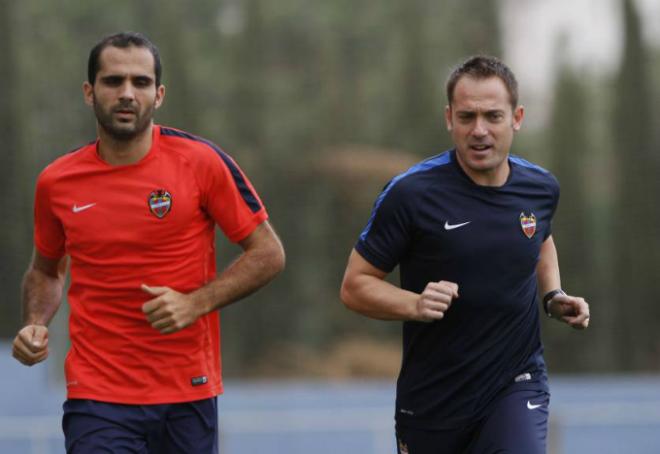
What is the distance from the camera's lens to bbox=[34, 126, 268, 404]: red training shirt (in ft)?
15.2

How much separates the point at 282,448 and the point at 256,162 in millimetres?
4741

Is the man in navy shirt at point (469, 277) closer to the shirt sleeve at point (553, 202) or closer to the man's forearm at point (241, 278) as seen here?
the shirt sleeve at point (553, 202)

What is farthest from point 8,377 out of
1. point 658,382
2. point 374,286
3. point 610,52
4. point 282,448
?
point 374,286

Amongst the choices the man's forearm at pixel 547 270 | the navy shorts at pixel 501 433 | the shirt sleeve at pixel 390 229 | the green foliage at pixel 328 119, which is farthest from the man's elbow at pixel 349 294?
the green foliage at pixel 328 119

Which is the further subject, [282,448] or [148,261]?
[282,448]

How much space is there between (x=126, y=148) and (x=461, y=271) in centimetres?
142

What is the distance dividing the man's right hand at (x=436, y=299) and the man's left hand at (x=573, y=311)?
0.60 meters

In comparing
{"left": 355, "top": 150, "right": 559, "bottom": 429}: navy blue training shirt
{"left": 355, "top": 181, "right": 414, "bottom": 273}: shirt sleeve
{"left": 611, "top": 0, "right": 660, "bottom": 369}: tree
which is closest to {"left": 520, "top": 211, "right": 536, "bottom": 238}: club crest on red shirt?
{"left": 355, "top": 150, "right": 559, "bottom": 429}: navy blue training shirt

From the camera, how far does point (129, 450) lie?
179 inches

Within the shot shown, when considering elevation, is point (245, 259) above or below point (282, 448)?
above

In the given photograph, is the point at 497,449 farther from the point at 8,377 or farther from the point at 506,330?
the point at 8,377

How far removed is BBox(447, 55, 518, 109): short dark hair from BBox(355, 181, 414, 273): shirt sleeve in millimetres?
458

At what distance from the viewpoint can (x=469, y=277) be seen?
182 inches

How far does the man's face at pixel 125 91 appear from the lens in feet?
15.2
